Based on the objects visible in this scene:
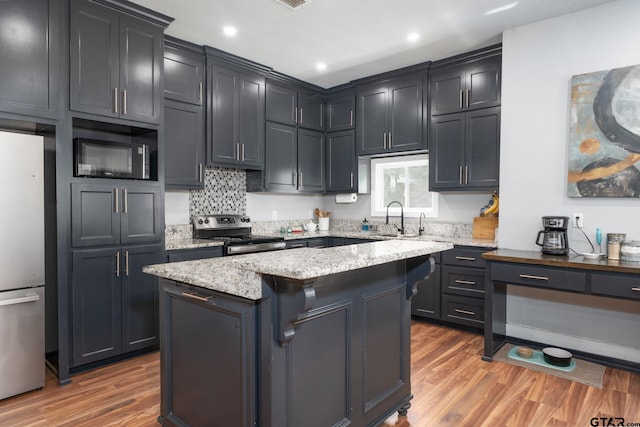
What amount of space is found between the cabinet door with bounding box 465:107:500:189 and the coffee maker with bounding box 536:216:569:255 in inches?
30.3

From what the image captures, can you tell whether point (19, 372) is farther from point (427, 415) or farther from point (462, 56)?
point (462, 56)

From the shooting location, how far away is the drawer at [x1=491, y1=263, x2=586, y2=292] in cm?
271

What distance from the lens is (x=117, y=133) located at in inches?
134

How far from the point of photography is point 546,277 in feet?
9.31

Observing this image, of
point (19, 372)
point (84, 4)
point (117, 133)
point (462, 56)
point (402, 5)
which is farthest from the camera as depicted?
point (462, 56)

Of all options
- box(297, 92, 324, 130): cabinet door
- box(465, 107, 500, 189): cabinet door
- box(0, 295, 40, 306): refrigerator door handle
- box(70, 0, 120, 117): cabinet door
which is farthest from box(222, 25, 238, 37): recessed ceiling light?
box(0, 295, 40, 306): refrigerator door handle

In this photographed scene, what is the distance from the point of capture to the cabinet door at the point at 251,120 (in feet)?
13.7

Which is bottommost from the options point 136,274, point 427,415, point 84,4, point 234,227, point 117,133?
point 427,415

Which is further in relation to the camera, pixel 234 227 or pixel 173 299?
pixel 234 227

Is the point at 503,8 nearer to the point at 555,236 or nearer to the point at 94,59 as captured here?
the point at 555,236

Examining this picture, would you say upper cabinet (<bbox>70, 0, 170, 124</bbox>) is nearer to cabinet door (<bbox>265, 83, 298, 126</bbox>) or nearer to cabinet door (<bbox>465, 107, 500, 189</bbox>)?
cabinet door (<bbox>265, 83, 298, 126</bbox>)

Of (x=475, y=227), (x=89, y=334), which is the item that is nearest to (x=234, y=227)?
(x=89, y=334)

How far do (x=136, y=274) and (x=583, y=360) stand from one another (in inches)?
146

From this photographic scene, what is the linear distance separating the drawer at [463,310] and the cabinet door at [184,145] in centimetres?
278
